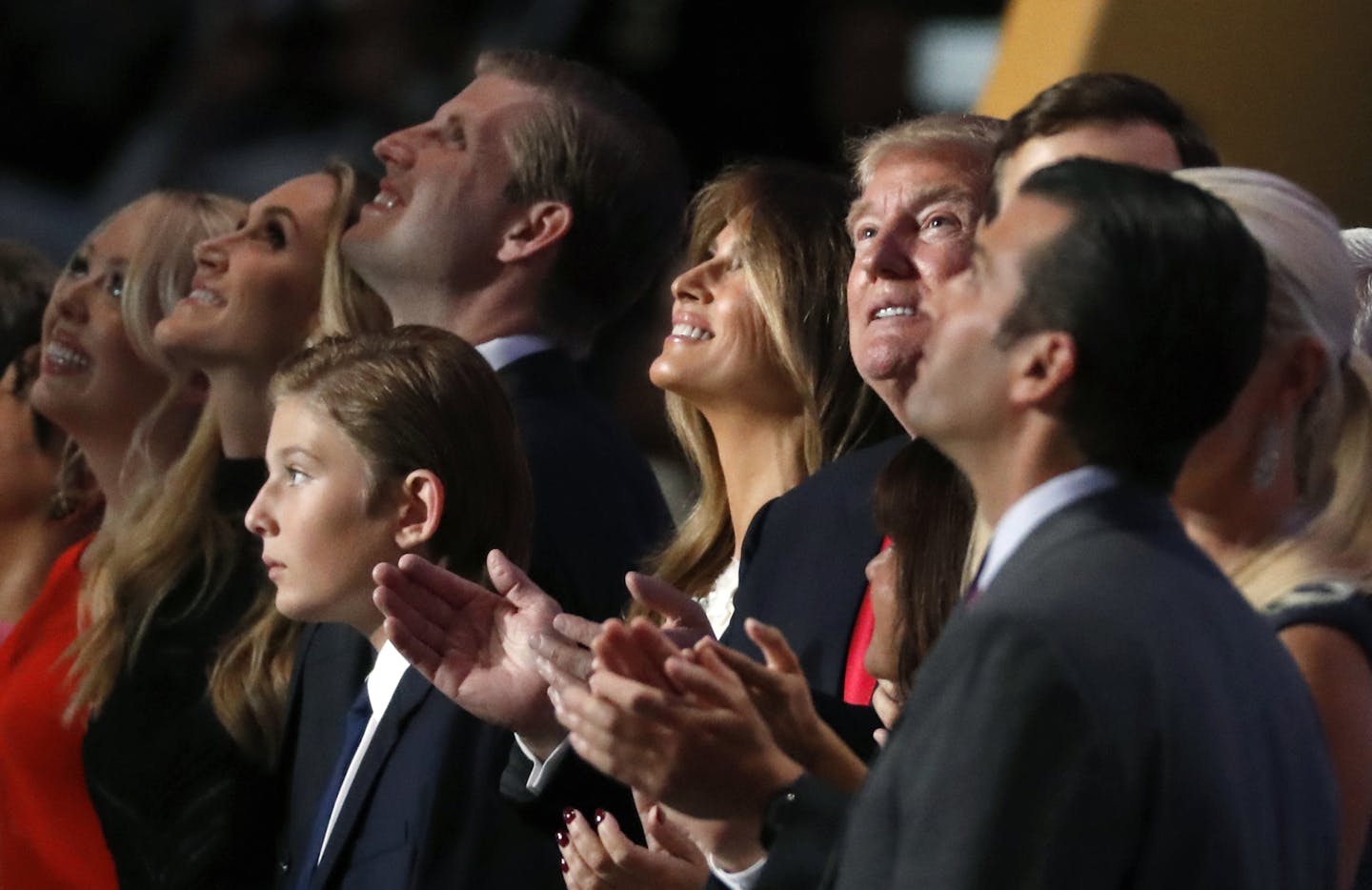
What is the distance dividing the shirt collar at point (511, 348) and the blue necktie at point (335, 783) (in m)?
0.70

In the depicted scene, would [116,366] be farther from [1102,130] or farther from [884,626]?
[1102,130]

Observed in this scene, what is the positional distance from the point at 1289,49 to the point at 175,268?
6.69 feet

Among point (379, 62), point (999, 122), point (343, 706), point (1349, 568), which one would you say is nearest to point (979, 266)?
point (1349, 568)

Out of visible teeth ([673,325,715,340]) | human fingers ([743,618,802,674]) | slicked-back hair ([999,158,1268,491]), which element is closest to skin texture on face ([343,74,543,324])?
visible teeth ([673,325,715,340])

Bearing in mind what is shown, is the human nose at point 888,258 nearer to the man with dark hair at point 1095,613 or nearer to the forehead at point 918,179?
the forehead at point 918,179

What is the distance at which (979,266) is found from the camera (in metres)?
1.70

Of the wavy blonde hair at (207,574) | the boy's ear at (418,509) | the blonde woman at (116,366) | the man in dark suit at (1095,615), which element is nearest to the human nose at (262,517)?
the boy's ear at (418,509)

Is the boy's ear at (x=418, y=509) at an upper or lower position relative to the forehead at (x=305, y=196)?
upper

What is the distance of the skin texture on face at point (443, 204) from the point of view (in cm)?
372

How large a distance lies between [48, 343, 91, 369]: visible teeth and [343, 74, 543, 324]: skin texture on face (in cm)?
73

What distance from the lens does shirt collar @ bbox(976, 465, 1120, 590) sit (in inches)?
63.9

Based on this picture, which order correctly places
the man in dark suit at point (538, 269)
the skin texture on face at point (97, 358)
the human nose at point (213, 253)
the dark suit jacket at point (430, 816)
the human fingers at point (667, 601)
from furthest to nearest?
the skin texture on face at point (97, 358) < the human nose at point (213, 253) < the man in dark suit at point (538, 269) < the dark suit jacket at point (430, 816) < the human fingers at point (667, 601)

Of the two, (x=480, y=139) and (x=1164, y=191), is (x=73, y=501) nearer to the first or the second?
(x=480, y=139)

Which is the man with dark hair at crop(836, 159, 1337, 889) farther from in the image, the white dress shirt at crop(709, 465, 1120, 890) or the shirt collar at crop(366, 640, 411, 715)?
the shirt collar at crop(366, 640, 411, 715)
